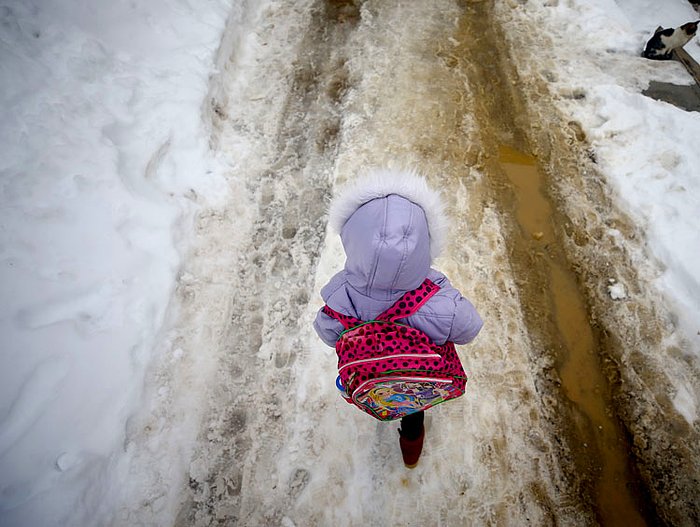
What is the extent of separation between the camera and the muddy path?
240 centimetres

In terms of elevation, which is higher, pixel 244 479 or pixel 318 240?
pixel 318 240

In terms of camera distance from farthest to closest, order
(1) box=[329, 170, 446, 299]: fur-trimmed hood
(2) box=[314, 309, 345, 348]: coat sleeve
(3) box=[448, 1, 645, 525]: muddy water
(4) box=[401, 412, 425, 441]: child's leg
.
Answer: (3) box=[448, 1, 645, 525]: muddy water, (4) box=[401, 412, 425, 441]: child's leg, (2) box=[314, 309, 345, 348]: coat sleeve, (1) box=[329, 170, 446, 299]: fur-trimmed hood

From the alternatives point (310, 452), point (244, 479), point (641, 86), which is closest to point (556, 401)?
point (310, 452)

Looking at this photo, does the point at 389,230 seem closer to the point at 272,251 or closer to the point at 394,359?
the point at 394,359

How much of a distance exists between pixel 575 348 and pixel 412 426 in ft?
4.58

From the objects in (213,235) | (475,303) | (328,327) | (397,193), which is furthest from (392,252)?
(213,235)

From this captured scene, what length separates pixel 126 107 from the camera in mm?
3553

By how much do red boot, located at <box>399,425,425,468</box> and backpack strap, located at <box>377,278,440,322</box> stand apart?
3.14 feet

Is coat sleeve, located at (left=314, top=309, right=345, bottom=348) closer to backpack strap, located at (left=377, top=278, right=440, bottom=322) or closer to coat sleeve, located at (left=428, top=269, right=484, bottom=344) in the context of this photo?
backpack strap, located at (left=377, top=278, right=440, bottom=322)

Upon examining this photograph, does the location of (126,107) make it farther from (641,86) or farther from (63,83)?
(641,86)

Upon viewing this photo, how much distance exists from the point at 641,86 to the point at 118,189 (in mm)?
5011

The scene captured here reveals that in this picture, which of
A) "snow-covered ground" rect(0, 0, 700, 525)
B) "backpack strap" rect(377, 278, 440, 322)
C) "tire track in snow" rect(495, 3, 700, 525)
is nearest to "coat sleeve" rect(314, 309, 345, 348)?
"backpack strap" rect(377, 278, 440, 322)

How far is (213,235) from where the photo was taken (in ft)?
10.9

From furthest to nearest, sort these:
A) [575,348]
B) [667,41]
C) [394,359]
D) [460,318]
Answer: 1. [667,41]
2. [575,348]
3. [460,318]
4. [394,359]
